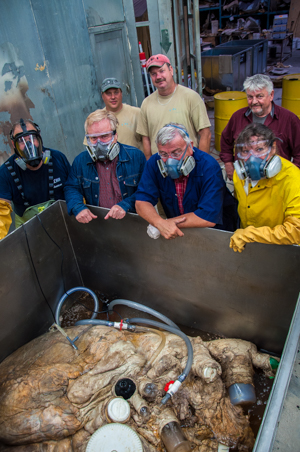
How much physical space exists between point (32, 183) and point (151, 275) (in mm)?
1339

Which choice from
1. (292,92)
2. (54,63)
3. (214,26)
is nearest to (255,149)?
(54,63)

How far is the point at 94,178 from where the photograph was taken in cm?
285

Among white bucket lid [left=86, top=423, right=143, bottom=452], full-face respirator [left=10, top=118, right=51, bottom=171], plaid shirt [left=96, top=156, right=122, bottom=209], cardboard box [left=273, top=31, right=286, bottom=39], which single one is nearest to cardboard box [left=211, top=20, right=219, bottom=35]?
cardboard box [left=273, top=31, right=286, bottom=39]

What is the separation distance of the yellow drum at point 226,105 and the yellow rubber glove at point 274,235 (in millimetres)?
4024

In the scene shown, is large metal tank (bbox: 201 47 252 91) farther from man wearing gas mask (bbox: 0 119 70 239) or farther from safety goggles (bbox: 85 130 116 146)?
man wearing gas mask (bbox: 0 119 70 239)

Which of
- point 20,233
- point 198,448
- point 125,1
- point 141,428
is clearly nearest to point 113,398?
point 141,428

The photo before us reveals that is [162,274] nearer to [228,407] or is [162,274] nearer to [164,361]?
[164,361]

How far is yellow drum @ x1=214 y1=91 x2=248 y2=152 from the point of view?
18.2 feet

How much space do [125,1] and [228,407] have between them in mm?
5766

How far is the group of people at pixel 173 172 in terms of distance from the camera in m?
2.16

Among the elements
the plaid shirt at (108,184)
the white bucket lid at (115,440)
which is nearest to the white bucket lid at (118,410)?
the white bucket lid at (115,440)

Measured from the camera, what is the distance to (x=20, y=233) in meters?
2.58

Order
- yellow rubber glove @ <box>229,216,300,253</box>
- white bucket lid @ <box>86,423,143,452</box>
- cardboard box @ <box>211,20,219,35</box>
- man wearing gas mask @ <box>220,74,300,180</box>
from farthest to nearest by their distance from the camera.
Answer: cardboard box @ <box>211,20,219,35</box> < man wearing gas mask @ <box>220,74,300,180</box> < yellow rubber glove @ <box>229,216,300,253</box> < white bucket lid @ <box>86,423,143,452</box>

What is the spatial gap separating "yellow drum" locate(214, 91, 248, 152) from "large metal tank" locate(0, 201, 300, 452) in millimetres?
3805
